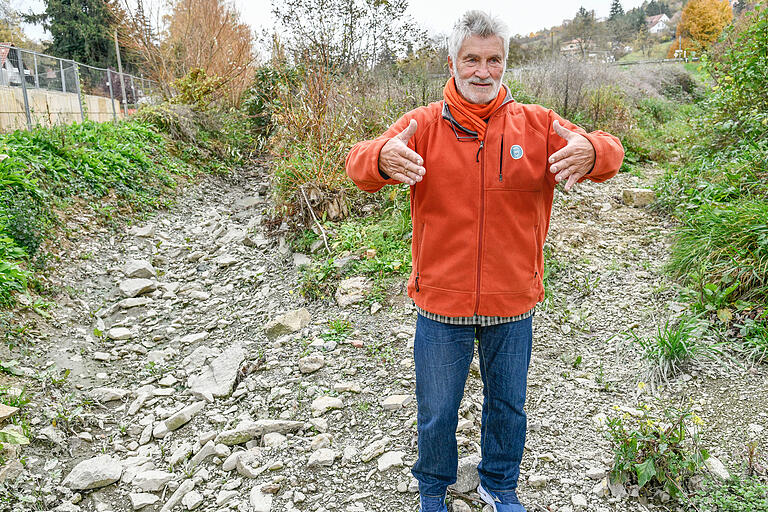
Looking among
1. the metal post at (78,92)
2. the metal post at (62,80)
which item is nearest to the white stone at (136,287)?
the metal post at (78,92)

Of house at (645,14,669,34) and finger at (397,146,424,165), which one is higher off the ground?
house at (645,14,669,34)

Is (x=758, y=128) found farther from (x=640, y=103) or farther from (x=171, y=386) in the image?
(x=640, y=103)

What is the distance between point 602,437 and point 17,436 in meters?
3.08

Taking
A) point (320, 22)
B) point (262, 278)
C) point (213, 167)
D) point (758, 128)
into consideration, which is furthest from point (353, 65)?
point (758, 128)

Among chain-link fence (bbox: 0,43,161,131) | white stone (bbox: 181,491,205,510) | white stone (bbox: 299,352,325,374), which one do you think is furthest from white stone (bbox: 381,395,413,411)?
chain-link fence (bbox: 0,43,161,131)

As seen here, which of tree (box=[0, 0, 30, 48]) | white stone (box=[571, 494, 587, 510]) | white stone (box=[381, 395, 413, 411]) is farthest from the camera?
tree (box=[0, 0, 30, 48])

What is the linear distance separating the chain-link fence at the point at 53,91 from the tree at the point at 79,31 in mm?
9158

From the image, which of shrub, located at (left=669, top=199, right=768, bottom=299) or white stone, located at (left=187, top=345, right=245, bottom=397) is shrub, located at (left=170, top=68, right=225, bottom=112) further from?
shrub, located at (left=669, top=199, right=768, bottom=299)

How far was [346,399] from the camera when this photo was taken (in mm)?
3061

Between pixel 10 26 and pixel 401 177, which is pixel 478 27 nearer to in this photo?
pixel 401 177

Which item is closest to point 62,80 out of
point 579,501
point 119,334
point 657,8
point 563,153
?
point 119,334

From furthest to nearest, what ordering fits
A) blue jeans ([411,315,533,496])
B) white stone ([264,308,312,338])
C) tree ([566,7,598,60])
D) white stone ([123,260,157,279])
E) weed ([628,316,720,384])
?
1. tree ([566,7,598,60])
2. white stone ([123,260,157,279])
3. white stone ([264,308,312,338])
4. weed ([628,316,720,384])
5. blue jeans ([411,315,533,496])

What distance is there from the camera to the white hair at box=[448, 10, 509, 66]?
179cm

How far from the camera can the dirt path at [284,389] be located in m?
2.50
